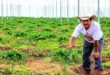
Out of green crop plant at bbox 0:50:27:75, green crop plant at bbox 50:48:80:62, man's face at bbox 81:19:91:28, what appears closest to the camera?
man's face at bbox 81:19:91:28

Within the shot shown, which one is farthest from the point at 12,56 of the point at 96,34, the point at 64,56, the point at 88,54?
the point at 96,34

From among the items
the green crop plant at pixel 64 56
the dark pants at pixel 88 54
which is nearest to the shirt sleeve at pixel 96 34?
the dark pants at pixel 88 54

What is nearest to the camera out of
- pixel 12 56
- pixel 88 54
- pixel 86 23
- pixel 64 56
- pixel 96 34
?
pixel 86 23

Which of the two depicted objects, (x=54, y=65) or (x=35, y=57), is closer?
(x=54, y=65)

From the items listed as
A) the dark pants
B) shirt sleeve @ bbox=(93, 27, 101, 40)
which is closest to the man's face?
shirt sleeve @ bbox=(93, 27, 101, 40)

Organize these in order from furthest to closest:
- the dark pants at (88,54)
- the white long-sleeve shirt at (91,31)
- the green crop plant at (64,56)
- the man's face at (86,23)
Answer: the green crop plant at (64,56), the dark pants at (88,54), the white long-sleeve shirt at (91,31), the man's face at (86,23)

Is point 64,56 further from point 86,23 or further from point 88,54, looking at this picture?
point 86,23

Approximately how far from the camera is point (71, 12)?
51.9 m

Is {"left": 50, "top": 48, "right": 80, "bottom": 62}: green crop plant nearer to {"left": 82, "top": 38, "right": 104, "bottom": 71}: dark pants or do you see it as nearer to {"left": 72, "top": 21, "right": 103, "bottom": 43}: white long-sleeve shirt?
{"left": 82, "top": 38, "right": 104, "bottom": 71}: dark pants

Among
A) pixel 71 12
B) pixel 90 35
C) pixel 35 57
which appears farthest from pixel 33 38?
pixel 71 12

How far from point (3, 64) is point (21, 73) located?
3.57 ft

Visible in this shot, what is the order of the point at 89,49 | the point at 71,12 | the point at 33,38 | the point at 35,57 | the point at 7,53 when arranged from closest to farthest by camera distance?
the point at 89,49
the point at 7,53
the point at 35,57
the point at 33,38
the point at 71,12

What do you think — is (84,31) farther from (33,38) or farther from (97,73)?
(33,38)

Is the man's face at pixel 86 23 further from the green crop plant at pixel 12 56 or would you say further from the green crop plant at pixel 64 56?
the green crop plant at pixel 12 56
